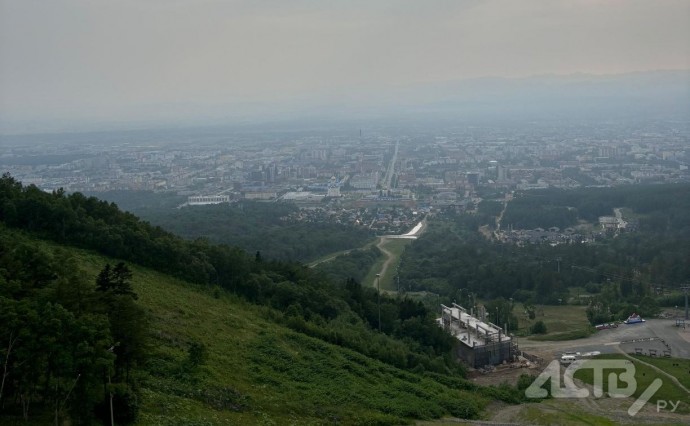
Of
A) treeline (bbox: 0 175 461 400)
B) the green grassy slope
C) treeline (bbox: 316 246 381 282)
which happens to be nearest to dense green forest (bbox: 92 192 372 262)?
treeline (bbox: 316 246 381 282)

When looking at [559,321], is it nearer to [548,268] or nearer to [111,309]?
[548,268]

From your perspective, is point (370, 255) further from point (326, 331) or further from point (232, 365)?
point (232, 365)

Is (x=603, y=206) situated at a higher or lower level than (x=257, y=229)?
lower

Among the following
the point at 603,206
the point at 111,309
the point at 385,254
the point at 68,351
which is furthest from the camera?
the point at 603,206

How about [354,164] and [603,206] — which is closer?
[603,206]

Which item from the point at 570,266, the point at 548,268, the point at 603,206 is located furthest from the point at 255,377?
the point at 603,206

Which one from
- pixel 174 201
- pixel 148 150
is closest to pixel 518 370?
pixel 174 201
